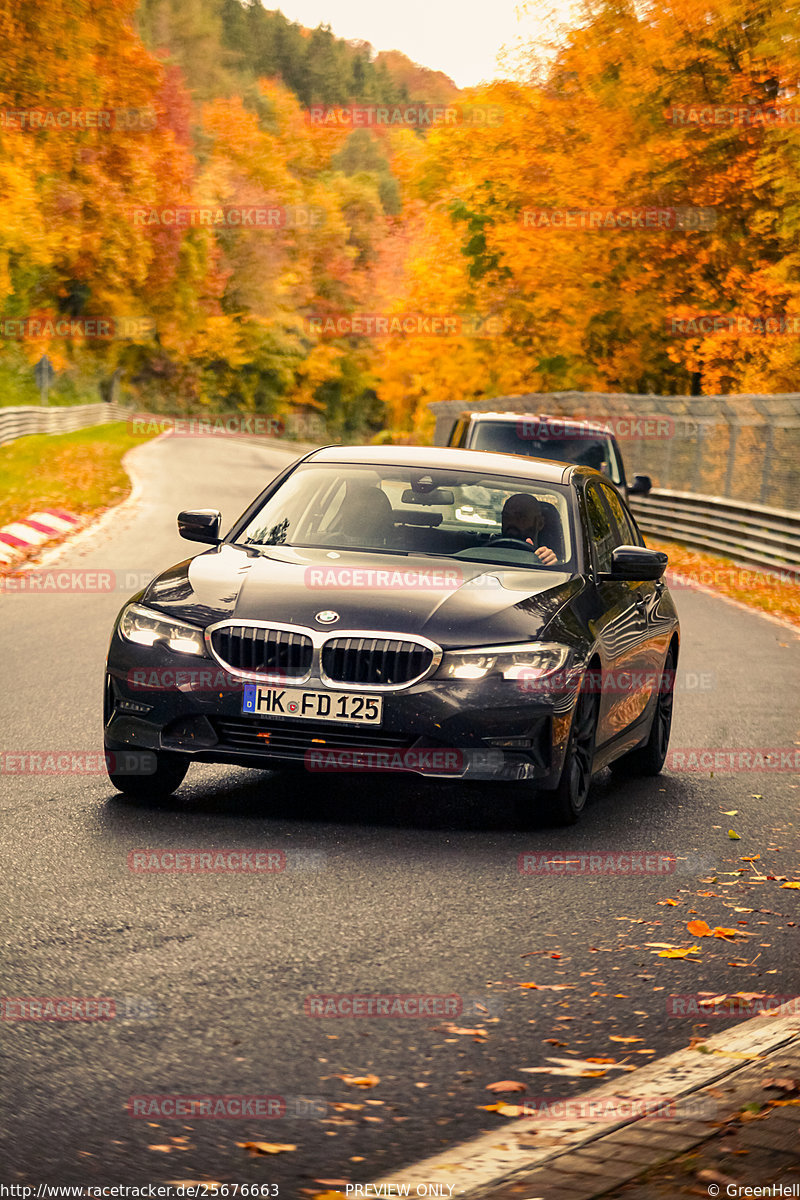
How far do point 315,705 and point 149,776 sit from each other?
3.23 feet

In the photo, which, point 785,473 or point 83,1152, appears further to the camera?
point 785,473

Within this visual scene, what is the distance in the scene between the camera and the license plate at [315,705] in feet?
23.6

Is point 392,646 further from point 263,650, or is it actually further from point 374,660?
point 263,650

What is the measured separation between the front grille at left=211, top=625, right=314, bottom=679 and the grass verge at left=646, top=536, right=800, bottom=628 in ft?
39.1

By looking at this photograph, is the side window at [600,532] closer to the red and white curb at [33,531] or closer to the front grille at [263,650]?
the front grille at [263,650]

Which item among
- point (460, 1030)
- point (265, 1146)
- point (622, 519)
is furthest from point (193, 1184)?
point (622, 519)

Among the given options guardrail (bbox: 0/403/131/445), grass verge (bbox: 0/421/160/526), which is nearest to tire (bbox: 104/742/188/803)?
grass verge (bbox: 0/421/160/526)

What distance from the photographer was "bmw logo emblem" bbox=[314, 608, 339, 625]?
7332 mm

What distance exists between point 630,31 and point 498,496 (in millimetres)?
32925

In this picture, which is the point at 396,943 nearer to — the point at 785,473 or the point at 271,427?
the point at 785,473

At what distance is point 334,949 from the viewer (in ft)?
18.6

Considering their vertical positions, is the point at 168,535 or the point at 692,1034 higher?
the point at 692,1034

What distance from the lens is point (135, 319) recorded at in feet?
217

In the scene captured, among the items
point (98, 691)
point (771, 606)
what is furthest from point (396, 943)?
point (771, 606)
